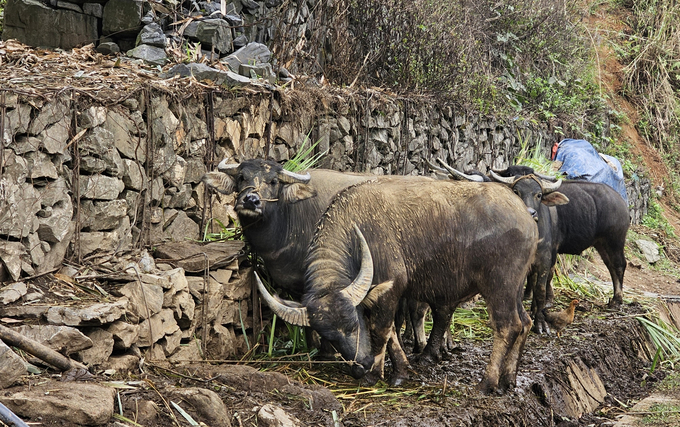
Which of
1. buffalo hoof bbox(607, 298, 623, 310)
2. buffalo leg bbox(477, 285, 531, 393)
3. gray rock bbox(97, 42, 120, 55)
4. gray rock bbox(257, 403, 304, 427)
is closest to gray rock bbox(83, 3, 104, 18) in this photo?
gray rock bbox(97, 42, 120, 55)

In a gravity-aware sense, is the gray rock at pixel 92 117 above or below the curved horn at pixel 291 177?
above

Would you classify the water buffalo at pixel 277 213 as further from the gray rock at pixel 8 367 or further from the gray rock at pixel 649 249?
the gray rock at pixel 649 249

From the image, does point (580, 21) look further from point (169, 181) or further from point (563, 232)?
point (169, 181)

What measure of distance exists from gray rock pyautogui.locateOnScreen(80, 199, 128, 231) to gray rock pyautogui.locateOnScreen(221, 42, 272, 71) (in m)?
2.93

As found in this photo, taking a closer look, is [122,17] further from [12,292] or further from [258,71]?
[12,292]

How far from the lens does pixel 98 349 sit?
4750mm

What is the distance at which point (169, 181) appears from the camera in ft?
20.5

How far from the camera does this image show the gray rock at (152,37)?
311 inches

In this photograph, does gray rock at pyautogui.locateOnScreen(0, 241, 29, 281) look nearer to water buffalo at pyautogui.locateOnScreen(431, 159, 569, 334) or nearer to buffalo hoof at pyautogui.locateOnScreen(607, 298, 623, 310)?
water buffalo at pyautogui.locateOnScreen(431, 159, 569, 334)

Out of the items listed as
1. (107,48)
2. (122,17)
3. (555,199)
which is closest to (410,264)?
(555,199)

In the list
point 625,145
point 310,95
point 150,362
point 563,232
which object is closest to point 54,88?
point 150,362

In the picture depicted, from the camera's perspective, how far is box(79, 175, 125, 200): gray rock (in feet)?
17.7

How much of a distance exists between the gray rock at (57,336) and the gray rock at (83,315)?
0.14 m

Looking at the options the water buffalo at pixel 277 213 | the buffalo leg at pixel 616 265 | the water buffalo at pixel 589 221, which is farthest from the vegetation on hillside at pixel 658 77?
the water buffalo at pixel 277 213
